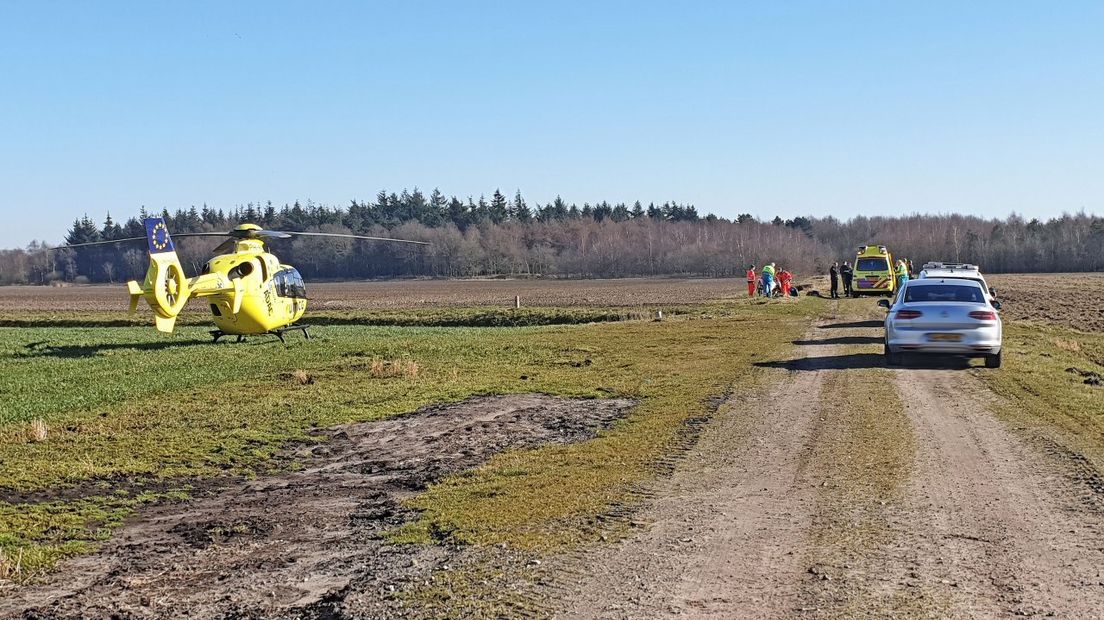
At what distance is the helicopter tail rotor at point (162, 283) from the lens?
77.9ft

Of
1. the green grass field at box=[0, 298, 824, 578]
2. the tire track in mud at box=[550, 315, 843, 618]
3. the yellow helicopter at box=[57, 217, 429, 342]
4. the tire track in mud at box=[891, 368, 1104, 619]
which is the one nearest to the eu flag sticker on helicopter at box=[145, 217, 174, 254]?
the yellow helicopter at box=[57, 217, 429, 342]

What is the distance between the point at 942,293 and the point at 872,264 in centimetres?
2660

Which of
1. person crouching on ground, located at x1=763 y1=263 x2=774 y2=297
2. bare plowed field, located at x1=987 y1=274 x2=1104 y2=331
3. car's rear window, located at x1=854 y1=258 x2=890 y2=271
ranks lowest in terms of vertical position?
bare plowed field, located at x1=987 y1=274 x2=1104 y2=331

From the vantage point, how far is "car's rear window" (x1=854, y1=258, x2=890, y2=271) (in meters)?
44.8

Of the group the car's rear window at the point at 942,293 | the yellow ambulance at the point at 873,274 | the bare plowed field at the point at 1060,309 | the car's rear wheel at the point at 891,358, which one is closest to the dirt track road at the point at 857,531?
the car's rear wheel at the point at 891,358

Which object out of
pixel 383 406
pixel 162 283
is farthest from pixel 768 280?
pixel 383 406

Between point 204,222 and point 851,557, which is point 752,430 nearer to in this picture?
point 851,557

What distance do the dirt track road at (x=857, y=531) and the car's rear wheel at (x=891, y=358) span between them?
19.0ft

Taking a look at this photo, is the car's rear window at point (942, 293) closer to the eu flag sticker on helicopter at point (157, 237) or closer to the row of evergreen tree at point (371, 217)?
the eu flag sticker on helicopter at point (157, 237)

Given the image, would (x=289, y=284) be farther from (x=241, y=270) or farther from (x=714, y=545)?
(x=714, y=545)

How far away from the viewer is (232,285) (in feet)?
88.6

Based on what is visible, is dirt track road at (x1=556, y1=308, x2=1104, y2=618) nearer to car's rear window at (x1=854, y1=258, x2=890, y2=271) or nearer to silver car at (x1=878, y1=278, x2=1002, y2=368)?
silver car at (x1=878, y1=278, x2=1002, y2=368)

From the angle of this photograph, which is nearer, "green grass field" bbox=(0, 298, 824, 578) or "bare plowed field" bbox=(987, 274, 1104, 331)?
"green grass field" bbox=(0, 298, 824, 578)

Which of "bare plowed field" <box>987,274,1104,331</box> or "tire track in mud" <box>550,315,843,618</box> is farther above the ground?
"tire track in mud" <box>550,315,843,618</box>
